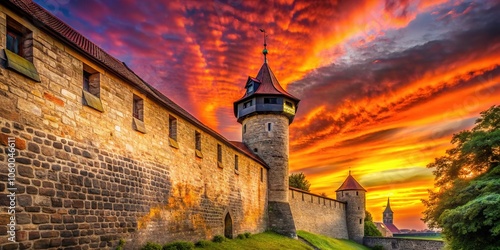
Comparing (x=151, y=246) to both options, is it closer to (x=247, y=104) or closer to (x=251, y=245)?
(x=251, y=245)

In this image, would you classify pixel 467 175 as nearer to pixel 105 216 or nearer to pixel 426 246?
pixel 105 216

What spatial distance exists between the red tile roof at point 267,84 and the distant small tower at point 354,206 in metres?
22.0

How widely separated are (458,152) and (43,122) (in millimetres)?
20132

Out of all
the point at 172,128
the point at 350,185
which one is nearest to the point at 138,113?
the point at 172,128

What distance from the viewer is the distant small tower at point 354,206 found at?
46.0 meters

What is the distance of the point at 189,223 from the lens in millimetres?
14445

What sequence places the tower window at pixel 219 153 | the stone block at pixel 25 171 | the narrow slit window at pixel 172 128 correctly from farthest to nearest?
the tower window at pixel 219 153 → the narrow slit window at pixel 172 128 → the stone block at pixel 25 171

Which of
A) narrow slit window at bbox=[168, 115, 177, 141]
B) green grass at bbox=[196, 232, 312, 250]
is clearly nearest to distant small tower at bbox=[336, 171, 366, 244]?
green grass at bbox=[196, 232, 312, 250]

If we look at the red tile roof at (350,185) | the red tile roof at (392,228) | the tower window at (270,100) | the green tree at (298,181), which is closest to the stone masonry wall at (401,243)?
the red tile roof at (350,185)

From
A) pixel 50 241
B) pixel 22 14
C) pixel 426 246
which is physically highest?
pixel 22 14

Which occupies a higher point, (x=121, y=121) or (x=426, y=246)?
(x=121, y=121)

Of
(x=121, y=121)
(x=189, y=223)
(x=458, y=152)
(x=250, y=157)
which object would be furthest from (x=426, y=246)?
(x=121, y=121)

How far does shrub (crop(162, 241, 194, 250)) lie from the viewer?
12434 millimetres

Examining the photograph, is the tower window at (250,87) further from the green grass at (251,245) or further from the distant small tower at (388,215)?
the distant small tower at (388,215)
